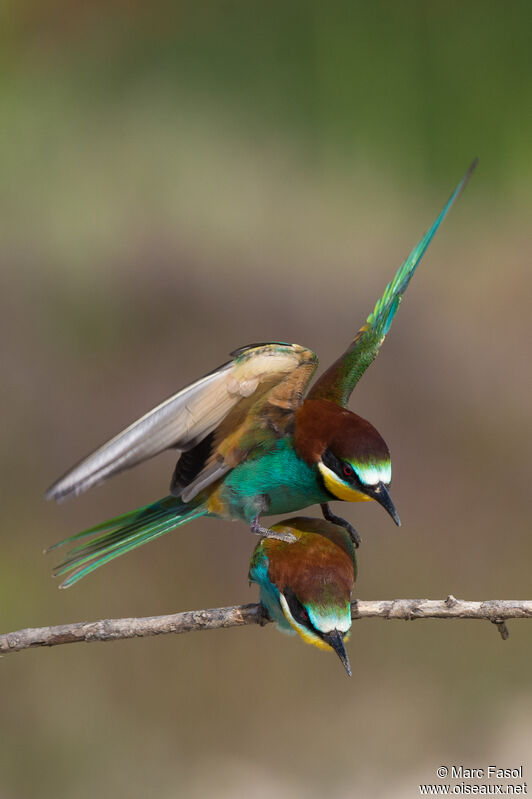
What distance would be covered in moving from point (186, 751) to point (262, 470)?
2.02 m

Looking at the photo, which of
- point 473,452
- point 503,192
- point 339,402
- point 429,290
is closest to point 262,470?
point 339,402

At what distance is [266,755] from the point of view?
10.8ft

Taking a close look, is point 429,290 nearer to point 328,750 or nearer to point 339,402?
point 328,750

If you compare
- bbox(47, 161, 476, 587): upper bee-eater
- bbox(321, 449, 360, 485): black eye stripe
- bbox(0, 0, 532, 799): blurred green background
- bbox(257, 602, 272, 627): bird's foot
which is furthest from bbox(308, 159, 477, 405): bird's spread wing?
bbox(0, 0, 532, 799): blurred green background

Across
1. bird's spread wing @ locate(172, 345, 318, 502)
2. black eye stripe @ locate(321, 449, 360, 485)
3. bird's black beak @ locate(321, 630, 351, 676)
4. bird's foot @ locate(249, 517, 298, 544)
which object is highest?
bird's spread wing @ locate(172, 345, 318, 502)

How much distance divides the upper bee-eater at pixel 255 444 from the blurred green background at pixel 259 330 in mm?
1781

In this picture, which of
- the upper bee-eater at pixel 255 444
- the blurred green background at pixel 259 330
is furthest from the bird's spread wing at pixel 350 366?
the blurred green background at pixel 259 330

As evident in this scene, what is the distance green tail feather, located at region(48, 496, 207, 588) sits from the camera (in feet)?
5.50

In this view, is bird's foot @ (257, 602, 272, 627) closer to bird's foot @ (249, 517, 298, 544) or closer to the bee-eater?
the bee-eater

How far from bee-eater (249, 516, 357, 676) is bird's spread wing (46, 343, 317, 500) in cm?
21

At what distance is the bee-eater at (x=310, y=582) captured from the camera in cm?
134

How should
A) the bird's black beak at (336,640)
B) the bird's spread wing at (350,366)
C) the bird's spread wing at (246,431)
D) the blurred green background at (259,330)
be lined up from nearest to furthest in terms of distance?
the bird's black beak at (336,640)
the bird's spread wing at (246,431)
the bird's spread wing at (350,366)
the blurred green background at (259,330)

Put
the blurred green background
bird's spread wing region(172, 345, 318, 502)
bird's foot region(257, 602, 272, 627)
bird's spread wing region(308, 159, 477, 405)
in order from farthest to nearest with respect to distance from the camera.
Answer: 1. the blurred green background
2. bird's spread wing region(308, 159, 477, 405)
3. bird's spread wing region(172, 345, 318, 502)
4. bird's foot region(257, 602, 272, 627)

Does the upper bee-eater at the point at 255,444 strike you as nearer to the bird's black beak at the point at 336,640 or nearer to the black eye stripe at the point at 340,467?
the black eye stripe at the point at 340,467
